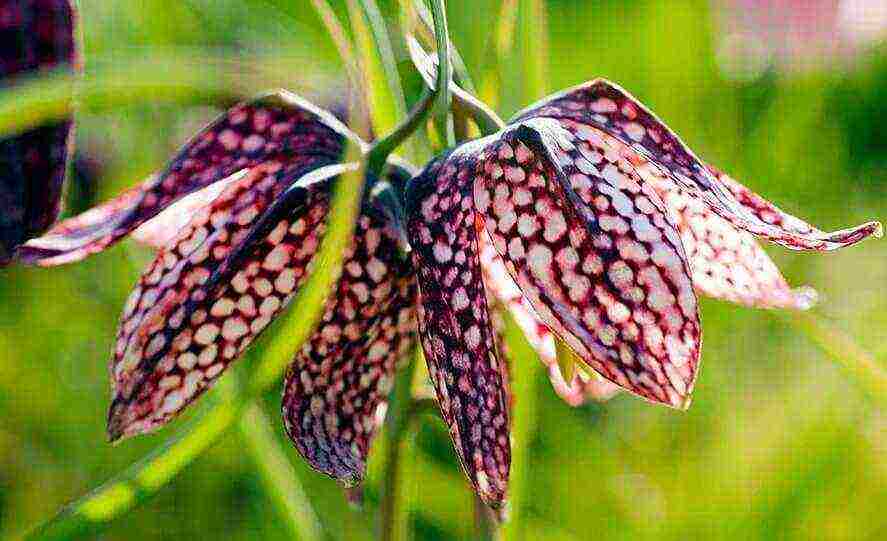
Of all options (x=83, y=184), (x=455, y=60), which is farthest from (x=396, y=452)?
(x=83, y=184)

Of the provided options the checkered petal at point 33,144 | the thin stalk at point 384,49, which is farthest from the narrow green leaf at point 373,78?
the checkered petal at point 33,144

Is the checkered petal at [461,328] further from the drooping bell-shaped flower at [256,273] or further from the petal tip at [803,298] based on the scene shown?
the petal tip at [803,298]

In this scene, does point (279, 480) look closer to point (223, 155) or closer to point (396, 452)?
point (396, 452)

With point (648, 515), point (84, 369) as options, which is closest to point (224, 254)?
point (648, 515)

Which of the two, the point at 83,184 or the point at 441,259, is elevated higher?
the point at 441,259

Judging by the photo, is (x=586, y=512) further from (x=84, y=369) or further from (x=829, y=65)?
(x=829, y=65)

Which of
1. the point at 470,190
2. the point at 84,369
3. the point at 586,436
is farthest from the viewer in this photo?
the point at 84,369

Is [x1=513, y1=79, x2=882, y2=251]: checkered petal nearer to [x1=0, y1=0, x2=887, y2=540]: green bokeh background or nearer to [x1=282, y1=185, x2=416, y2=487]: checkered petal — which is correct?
[x1=282, y1=185, x2=416, y2=487]: checkered petal
